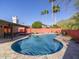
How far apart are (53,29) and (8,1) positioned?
54.5 feet

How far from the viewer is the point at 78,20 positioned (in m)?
8.89

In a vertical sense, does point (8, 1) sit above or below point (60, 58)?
above

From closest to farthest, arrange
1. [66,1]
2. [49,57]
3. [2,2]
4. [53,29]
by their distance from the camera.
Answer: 1. [66,1]
2. [49,57]
3. [2,2]
4. [53,29]

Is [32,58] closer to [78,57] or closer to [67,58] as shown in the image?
[67,58]

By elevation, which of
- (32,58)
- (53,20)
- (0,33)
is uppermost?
→ (53,20)

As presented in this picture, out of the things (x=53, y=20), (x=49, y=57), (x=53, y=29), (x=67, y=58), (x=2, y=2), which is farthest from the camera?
(x=53, y=20)

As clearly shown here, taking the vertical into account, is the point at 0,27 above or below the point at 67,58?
above

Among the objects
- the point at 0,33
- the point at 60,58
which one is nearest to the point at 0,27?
the point at 0,33

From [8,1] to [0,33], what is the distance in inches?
394

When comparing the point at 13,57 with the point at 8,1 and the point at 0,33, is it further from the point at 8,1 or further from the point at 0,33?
the point at 8,1

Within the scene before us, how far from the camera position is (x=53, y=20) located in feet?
163

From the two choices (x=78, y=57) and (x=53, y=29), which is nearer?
(x=78, y=57)

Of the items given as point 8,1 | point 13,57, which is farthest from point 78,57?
point 8,1

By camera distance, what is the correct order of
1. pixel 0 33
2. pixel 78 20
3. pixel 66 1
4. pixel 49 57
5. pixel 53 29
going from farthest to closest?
pixel 53 29, pixel 0 33, pixel 78 20, pixel 49 57, pixel 66 1
